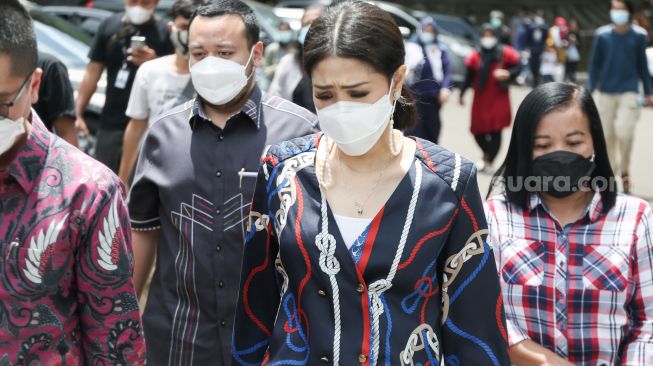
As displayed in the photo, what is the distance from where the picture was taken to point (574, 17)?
35562mm

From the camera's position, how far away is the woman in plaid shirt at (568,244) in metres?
3.15

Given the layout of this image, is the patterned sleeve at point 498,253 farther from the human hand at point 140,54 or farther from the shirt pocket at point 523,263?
the human hand at point 140,54

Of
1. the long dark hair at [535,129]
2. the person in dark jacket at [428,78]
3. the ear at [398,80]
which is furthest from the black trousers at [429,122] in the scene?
the ear at [398,80]

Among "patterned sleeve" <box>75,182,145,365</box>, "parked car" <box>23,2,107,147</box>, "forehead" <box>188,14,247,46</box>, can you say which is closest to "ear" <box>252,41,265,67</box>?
"forehead" <box>188,14,247,46</box>

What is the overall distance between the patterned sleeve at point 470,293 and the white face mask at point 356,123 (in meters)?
0.28

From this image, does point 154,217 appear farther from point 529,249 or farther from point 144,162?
point 529,249

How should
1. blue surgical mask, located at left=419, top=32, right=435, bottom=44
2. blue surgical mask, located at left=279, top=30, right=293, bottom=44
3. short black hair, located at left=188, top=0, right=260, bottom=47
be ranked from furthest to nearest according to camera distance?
blue surgical mask, located at left=279, top=30, right=293, bottom=44, blue surgical mask, located at left=419, top=32, right=435, bottom=44, short black hair, located at left=188, top=0, right=260, bottom=47

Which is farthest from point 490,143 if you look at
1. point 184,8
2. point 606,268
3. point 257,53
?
point 606,268

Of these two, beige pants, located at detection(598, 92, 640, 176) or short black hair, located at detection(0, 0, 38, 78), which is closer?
short black hair, located at detection(0, 0, 38, 78)

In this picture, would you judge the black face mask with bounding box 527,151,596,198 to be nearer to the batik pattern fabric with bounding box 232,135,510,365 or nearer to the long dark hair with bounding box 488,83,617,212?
the long dark hair with bounding box 488,83,617,212

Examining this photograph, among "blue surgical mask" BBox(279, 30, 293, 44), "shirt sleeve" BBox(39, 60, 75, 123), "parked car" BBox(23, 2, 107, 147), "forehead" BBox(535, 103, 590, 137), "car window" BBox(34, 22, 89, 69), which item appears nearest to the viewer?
"forehead" BBox(535, 103, 590, 137)

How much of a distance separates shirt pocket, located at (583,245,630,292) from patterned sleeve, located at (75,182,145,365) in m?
1.41

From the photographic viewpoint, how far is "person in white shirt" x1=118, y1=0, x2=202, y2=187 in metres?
5.38

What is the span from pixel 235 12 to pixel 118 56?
10.3 feet
